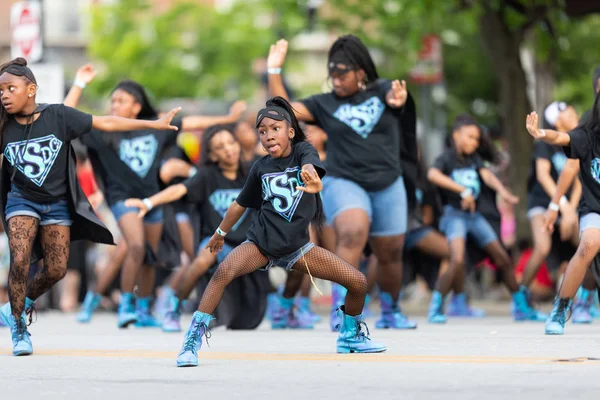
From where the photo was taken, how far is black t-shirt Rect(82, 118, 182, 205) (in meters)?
12.9

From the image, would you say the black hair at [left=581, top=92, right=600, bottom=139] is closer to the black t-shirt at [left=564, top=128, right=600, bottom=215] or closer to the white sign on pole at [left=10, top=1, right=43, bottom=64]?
the black t-shirt at [left=564, top=128, right=600, bottom=215]

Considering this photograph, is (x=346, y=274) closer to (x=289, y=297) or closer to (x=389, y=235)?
(x=389, y=235)

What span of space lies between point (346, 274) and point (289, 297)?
13.3ft

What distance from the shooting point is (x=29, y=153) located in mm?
9227

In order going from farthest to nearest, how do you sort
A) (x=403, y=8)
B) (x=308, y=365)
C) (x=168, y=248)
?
(x=403, y=8) < (x=168, y=248) < (x=308, y=365)

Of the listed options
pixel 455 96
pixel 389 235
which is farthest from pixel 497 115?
pixel 389 235

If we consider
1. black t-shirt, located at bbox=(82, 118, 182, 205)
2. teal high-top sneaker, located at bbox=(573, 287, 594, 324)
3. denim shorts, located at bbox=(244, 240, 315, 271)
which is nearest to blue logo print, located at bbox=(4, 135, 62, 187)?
denim shorts, located at bbox=(244, 240, 315, 271)

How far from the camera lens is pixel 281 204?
28.0ft

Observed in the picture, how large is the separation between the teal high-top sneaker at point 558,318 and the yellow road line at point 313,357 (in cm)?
202

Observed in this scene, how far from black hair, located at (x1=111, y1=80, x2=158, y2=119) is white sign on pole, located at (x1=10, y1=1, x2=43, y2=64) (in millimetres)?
5070

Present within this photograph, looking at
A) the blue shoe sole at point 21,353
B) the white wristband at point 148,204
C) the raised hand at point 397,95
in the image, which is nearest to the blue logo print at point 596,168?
the raised hand at point 397,95

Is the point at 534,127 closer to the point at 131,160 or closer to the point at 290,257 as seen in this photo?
the point at 290,257

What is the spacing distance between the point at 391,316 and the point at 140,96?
10.3ft

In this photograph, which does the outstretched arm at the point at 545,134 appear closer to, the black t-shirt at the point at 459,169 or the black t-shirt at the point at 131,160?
the black t-shirt at the point at 459,169
